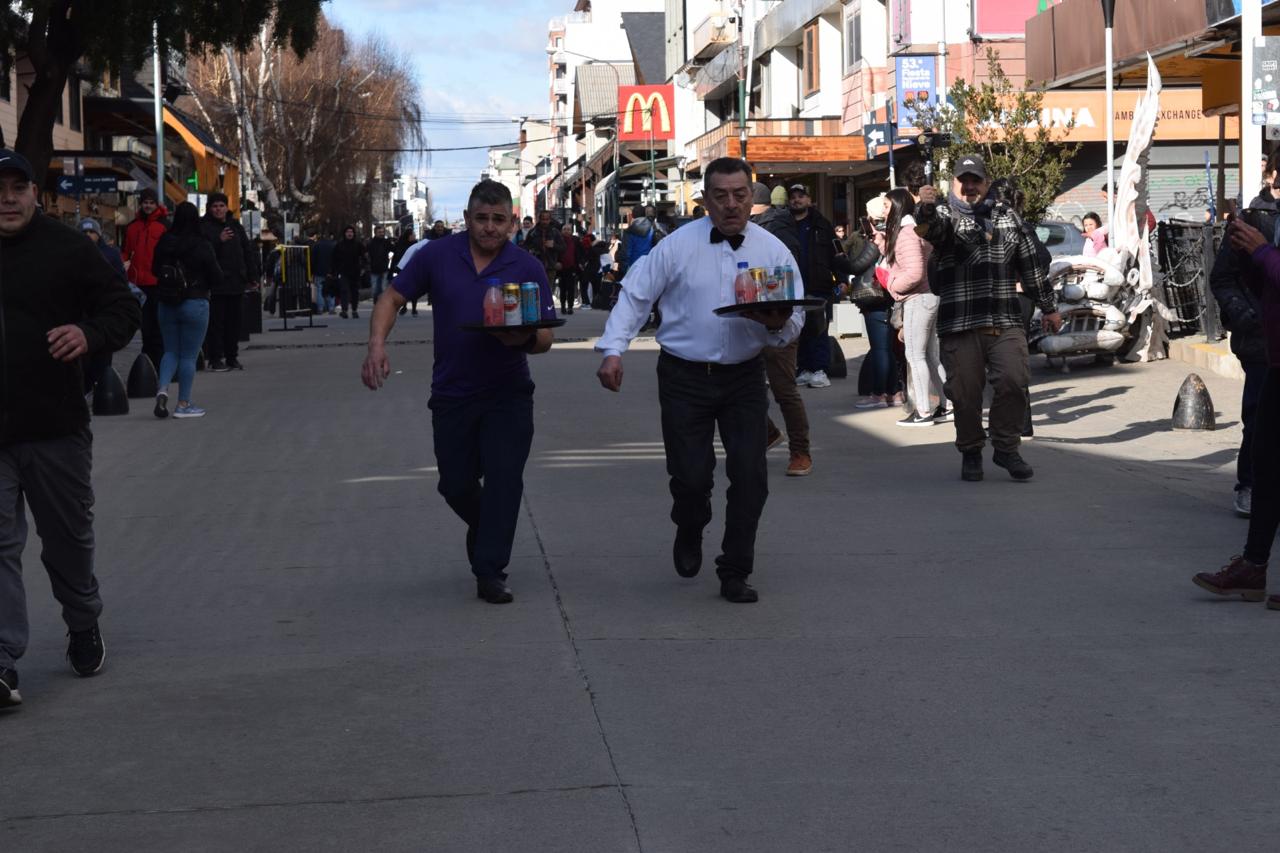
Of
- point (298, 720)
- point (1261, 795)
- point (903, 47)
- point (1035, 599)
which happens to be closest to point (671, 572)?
point (1035, 599)

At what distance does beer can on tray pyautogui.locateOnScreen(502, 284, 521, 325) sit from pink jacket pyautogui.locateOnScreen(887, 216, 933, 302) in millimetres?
6290

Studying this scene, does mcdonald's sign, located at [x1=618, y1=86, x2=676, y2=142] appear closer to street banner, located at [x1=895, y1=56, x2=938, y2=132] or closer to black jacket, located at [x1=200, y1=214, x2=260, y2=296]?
street banner, located at [x1=895, y1=56, x2=938, y2=132]

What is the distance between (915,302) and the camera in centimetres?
1376

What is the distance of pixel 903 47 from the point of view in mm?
38812

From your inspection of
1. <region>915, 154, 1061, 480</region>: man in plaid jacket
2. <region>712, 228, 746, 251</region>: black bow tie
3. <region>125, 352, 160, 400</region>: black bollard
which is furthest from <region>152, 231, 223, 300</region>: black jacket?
<region>712, 228, 746, 251</region>: black bow tie

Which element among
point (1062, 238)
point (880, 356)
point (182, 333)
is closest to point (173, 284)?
point (182, 333)

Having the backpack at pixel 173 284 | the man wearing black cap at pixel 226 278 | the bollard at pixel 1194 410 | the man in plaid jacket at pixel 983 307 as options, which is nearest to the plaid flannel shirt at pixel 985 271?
the man in plaid jacket at pixel 983 307

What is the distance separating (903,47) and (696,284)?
106ft

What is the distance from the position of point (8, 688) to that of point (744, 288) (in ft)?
10.5

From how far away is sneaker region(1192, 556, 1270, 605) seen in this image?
7.50 m

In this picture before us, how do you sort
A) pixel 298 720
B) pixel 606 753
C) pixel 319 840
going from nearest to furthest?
pixel 319 840 < pixel 606 753 < pixel 298 720

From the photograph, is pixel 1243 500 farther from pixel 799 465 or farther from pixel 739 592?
pixel 739 592

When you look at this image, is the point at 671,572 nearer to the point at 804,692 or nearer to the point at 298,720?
the point at 804,692

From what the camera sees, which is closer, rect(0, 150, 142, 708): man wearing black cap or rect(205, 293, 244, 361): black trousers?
rect(0, 150, 142, 708): man wearing black cap
